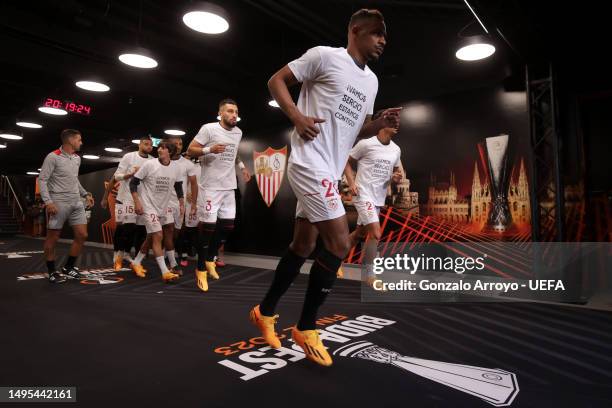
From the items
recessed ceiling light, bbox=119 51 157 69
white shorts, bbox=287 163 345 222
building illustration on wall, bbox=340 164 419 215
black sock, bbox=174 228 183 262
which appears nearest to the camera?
white shorts, bbox=287 163 345 222

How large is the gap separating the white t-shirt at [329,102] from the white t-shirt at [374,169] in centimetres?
193

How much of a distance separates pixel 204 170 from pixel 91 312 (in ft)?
5.39

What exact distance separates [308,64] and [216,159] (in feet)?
7.15

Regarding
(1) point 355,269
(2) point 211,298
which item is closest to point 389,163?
(1) point 355,269

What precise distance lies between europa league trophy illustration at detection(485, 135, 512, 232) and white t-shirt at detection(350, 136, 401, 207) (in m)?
1.49

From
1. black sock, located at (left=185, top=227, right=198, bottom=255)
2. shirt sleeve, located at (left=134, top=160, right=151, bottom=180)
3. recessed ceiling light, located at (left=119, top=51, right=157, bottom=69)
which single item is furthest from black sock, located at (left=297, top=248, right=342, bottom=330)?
black sock, located at (left=185, top=227, right=198, bottom=255)

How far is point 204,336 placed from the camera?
2.00 m

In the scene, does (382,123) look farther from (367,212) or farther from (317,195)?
(367,212)

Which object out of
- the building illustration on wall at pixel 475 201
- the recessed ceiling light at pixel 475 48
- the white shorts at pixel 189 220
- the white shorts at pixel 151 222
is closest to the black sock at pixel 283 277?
the white shorts at pixel 151 222

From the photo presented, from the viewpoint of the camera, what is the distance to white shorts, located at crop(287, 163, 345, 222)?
62.4 inches

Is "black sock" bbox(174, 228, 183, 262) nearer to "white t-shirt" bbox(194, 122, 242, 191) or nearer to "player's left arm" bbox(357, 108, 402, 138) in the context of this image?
"white t-shirt" bbox(194, 122, 242, 191)

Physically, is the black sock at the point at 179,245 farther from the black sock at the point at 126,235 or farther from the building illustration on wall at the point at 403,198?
the building illustration on wall at the point at 403,198

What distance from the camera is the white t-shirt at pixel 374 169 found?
366 centimetres
